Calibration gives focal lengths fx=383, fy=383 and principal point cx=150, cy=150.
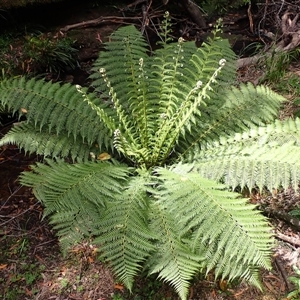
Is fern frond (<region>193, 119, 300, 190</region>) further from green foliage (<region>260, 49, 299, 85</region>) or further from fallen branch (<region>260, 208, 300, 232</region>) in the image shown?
green foliage (<region>260, 49, 299, 85</region>)

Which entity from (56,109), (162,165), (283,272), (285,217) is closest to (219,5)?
(162,165)

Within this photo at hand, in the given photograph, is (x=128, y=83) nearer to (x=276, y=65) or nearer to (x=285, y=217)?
(x=285, y=217)

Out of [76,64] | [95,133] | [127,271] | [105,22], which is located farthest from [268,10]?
[127,271]

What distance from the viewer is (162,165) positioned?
2836 millimetres

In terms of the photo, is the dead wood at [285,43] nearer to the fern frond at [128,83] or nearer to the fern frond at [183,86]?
the fern frond at [183,86]

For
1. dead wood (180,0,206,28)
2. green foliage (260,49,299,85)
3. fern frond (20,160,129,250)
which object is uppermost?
dead wood (180,0,206,28)

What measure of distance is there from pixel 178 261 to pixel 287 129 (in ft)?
3.81

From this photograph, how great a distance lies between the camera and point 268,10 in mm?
4875

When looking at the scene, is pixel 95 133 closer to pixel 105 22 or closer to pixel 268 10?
pixel 105 22

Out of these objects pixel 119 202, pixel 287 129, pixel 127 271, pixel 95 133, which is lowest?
pixel 127 271

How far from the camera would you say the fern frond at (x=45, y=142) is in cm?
263

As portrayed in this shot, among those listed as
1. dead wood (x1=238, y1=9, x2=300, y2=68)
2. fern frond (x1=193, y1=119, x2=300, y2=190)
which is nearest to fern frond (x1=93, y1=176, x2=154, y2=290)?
fern frond (x1=193, y1=119, x2=300, y2=190)

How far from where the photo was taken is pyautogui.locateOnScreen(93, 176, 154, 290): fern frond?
6.88ft

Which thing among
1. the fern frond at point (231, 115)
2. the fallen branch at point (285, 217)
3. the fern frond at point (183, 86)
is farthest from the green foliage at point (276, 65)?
the fallen branch at point (285, 217)
